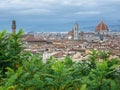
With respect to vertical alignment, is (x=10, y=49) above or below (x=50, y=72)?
above

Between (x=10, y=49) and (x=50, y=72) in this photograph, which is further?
(x=10, y=49)

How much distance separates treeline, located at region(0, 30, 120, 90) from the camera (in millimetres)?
4332

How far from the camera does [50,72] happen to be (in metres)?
4.94

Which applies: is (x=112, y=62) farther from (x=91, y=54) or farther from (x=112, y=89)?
(x=112, y=89)

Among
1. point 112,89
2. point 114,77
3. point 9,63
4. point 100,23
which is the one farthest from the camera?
point 100,23

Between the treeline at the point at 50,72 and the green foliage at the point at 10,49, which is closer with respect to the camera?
the treeline at the point at 50,72

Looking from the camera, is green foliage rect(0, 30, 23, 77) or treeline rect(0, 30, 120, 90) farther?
green foliage rect(0, 30, 23, 77)

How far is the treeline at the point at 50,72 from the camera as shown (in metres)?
4.33

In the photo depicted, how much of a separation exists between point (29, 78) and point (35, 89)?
0.32 m

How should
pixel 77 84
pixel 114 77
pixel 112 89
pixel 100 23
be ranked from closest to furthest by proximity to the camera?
pixel 112 89, pixel 77 84, pixel 114 77, pixel 100 23

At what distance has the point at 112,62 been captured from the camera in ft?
17.3

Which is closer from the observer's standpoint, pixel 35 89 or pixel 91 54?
pixel 35 89

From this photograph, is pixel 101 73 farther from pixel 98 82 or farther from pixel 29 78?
pixel 29 78

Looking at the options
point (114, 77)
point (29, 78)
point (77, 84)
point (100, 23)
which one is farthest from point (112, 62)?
point (100, 23)
